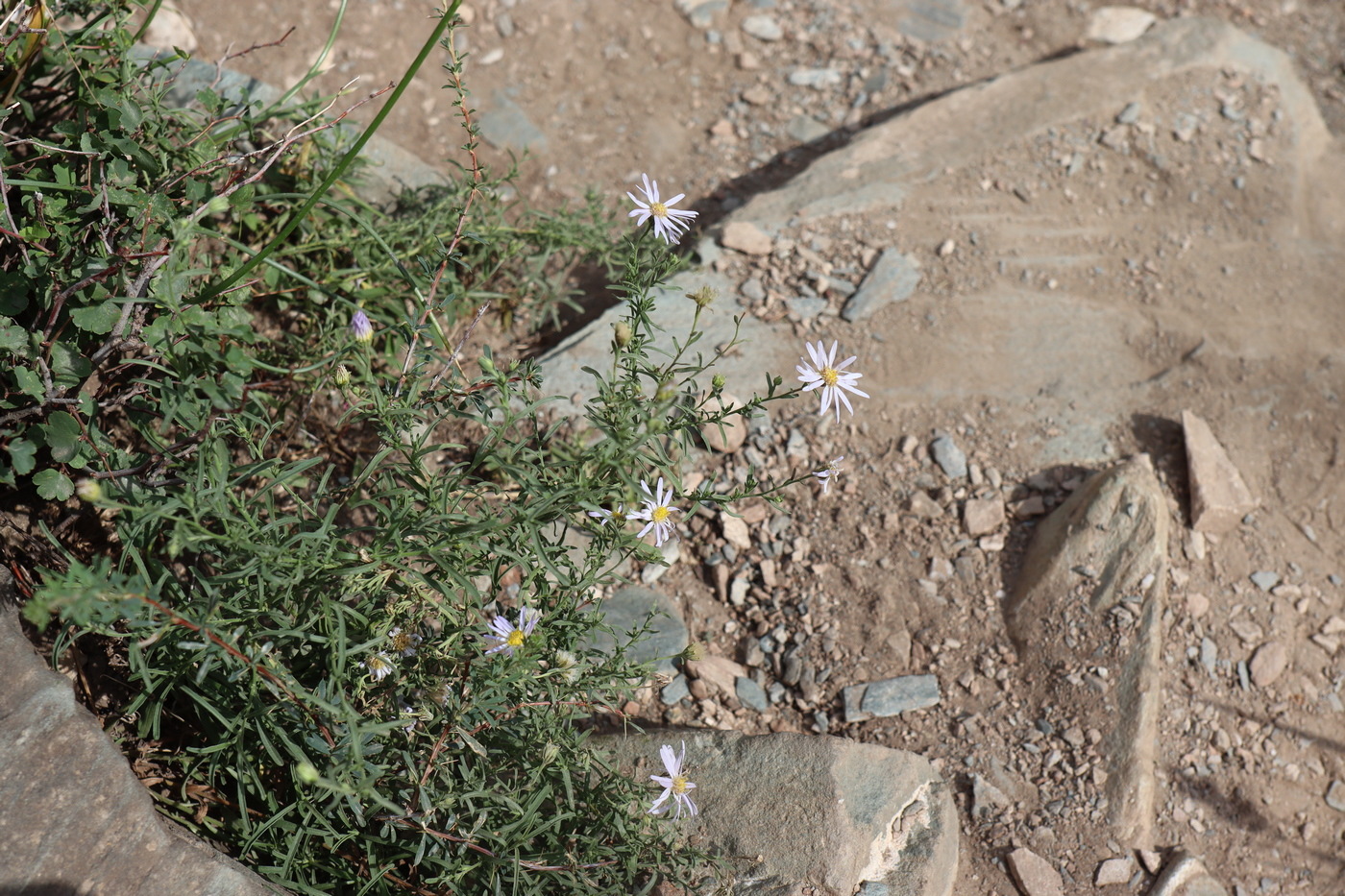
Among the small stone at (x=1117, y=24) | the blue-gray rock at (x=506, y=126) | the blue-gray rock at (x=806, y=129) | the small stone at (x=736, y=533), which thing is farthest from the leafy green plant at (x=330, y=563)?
the small stone at (x=1117, y=24)

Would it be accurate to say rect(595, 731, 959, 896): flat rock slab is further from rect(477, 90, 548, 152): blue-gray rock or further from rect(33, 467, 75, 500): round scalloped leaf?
rect(477, 90, 548, 152): blue-gray rock

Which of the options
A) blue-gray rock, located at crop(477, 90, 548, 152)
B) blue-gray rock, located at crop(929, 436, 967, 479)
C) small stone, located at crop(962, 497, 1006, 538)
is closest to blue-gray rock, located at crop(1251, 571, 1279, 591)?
small stone, located at crop(962, 497, 1006, 538)

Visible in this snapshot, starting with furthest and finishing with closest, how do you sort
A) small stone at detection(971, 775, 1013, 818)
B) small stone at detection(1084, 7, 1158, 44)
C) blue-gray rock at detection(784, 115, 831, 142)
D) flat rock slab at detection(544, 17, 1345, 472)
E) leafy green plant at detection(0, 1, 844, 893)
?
small stone at detection(1084, 7, 1158, 44), blue-gray rock at detection(784, 115, 831, 142), flat rock slab at detection(544, 17, 1345, 472), small stone at detection(971, 775, 1013, 818), leafy green plant at detection(0, 1, 844, 893)

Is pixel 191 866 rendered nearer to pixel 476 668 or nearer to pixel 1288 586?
pixel 476 668

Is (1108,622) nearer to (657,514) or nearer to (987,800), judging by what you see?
(987,800)

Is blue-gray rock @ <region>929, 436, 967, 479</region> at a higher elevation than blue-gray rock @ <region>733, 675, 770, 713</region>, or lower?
higher

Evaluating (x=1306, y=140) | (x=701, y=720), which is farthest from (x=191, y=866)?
(x=1306, y=140)
